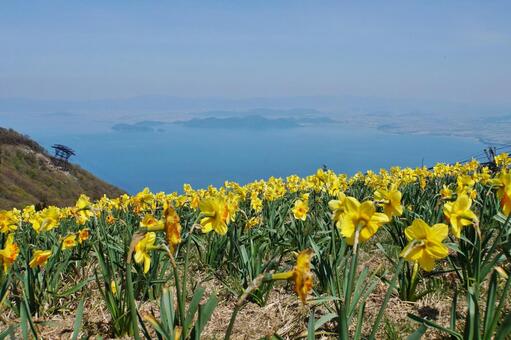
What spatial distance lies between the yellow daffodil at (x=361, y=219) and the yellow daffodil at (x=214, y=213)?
49 cm

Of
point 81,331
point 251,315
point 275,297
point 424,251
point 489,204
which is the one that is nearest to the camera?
point 424,251

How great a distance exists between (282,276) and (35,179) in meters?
59.5

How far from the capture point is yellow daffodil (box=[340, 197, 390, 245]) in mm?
1725

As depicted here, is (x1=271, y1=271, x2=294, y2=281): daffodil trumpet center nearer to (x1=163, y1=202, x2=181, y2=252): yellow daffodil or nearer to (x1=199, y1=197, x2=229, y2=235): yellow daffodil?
(x1=163, y1=202, x2=181, y2=252): yellow daffodil

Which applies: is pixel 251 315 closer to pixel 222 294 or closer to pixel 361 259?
pixel 222 294

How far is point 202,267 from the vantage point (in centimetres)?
414

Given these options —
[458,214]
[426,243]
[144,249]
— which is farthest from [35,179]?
[426,243]

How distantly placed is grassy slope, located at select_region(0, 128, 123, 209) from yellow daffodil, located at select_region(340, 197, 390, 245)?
148 ft

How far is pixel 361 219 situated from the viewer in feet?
5.70

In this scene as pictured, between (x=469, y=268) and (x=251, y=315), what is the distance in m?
1.44

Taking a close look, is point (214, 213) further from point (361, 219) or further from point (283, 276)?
point (283, 276)

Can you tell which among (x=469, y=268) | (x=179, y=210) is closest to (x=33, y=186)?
(x=179, y=210)

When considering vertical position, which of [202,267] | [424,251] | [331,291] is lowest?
[202,267]

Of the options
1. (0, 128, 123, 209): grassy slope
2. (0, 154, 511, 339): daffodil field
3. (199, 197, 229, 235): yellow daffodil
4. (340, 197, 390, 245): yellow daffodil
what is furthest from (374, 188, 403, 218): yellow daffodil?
(0, 128, 123, 209): grassy slope
